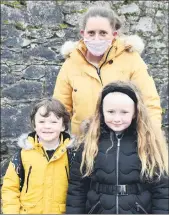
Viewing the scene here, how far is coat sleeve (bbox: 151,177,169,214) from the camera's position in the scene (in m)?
2.64

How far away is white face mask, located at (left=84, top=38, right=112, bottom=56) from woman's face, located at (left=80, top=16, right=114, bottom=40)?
0.08ft

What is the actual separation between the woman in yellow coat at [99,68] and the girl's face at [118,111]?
0.38 m

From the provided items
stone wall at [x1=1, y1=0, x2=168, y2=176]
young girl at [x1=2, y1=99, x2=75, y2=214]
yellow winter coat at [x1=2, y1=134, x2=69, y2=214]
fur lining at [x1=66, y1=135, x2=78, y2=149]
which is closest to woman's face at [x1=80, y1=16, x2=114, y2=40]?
young girl at [x1=2, y1=99, x2=75, y2=214]

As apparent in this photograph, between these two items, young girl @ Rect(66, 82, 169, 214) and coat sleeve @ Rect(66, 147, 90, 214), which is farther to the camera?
coat sleeve @ Rect(66, 147, 90, 214)

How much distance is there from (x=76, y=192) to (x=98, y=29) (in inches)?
Result: 45.5

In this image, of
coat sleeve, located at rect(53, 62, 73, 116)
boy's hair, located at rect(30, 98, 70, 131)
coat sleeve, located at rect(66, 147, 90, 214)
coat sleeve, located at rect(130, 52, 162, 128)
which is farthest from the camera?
coat sleeve, located at rect(53, 62, 73, 116)

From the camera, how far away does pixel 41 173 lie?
2.80 metres

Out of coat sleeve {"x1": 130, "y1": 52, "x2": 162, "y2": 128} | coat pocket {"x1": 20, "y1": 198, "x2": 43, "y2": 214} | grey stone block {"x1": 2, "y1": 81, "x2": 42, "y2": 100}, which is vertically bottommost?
coat pocket {"x1": 20, "y1": 198, "x2": 43, "y2": 214}

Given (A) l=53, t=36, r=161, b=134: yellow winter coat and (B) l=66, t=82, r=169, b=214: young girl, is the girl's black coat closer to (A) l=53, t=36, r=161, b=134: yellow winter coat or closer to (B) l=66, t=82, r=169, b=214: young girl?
(B) l=66, t=82, r=169, b=214: young girl

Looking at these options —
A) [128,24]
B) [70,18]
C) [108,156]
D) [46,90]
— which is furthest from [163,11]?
[108,156]

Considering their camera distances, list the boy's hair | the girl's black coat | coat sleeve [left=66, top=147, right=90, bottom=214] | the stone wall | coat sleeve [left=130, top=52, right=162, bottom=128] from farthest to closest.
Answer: the stone wall < coat sleeve [left=130, top=52, right=162, bottom=128] < the boy's hair < coat sleeve [left=66, top=147, right=90, bottom=214] < the girl's black coat

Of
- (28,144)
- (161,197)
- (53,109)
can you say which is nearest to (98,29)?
(53,109)

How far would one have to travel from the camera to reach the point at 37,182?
2.80 metres

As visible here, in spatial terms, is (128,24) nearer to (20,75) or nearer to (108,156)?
(20,75)
